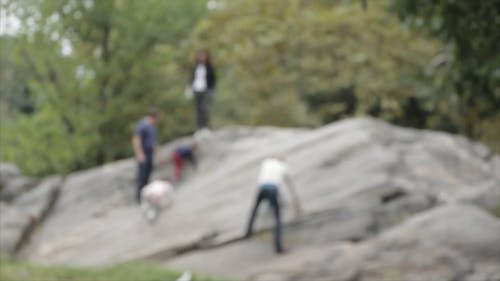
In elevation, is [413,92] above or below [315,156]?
below

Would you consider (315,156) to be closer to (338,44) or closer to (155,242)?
(155,242)

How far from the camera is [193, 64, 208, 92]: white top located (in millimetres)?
18328

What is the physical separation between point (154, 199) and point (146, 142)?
1.25m

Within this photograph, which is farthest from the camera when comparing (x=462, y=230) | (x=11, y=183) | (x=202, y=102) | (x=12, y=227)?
(x=11, y=183)

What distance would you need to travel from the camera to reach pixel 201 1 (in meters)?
26.9

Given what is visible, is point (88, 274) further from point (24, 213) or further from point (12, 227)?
point (24, 213)

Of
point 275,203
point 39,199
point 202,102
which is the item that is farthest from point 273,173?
point 39,199

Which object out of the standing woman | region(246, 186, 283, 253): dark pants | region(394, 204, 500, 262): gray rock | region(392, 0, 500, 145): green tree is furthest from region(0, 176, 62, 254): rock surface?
region(392, 0, 500, 145): green tree

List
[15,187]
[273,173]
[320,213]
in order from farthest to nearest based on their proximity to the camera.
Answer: [15,187]
[320,213]
[273,173]

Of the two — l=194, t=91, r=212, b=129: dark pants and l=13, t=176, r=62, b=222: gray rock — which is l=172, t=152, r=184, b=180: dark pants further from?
l=13, t=176, r=62, b=222: gray rock

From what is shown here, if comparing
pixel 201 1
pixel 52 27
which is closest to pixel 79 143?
pixel 52 27

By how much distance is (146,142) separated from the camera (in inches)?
624

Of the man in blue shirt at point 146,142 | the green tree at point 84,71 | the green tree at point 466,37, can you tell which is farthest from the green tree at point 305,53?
the green tree at point 466,37

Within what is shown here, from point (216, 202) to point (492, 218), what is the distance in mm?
5366
